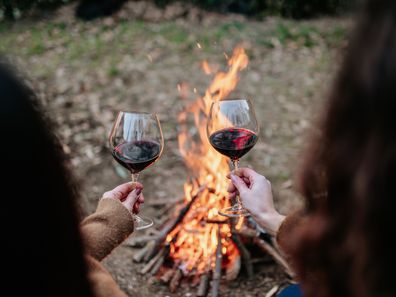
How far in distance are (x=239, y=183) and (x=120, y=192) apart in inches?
21.1

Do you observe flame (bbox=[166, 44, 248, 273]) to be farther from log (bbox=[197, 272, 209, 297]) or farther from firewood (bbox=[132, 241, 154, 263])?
firewood (bbox=[132, 241, 154, 263])

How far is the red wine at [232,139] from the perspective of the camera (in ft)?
7.75

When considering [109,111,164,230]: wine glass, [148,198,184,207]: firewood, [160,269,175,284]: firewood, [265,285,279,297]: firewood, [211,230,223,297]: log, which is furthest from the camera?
[148,198,184,207]: firewood

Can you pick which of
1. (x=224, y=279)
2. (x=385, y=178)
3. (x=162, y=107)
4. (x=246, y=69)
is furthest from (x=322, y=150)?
(x=246, y=69)

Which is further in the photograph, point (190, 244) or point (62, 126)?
point (62, 126)

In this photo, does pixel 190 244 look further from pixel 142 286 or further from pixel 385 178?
pixel 385 178

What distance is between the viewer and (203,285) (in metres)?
3.38

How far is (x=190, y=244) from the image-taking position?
370 centimetres

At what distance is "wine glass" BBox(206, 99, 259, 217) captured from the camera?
2.36m

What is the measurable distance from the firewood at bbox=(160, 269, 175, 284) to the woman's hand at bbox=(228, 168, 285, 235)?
1.47m

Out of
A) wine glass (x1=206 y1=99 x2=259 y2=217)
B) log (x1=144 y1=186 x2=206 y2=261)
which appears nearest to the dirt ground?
log (x1=144 y1=186 x2=206 y2=261)

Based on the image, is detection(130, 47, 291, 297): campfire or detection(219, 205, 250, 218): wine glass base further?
detection(130, 47, 291, 297): campfire

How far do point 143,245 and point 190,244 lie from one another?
1.39 feet

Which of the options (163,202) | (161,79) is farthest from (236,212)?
(161,79)
